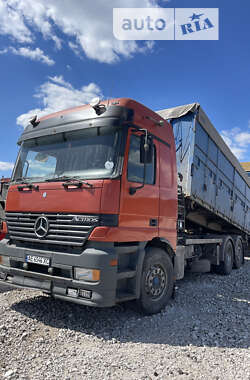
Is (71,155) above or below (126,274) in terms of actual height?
above

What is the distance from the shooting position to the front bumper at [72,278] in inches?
140

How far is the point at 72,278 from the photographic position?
371 centimetres

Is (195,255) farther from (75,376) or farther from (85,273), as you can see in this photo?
(75,376)

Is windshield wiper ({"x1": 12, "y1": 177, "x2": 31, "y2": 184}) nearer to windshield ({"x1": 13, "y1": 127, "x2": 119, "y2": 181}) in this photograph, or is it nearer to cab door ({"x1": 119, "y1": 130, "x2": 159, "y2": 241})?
windshield ({"x1": 13, "y1": 127, "x2": 119, "y2": 181})

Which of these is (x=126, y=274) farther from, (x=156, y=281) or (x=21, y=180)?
(x=21, y=180)

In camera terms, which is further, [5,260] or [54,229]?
[5,260]

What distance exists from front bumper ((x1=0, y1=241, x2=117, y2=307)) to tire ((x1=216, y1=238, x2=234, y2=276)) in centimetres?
509

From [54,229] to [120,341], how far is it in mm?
1588

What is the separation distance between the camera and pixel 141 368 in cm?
300

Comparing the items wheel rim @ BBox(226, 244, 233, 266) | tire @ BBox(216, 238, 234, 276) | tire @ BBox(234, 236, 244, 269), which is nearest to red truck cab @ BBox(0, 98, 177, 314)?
tire @ BBox(216, 238, 234, 276)

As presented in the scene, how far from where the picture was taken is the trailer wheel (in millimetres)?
7898

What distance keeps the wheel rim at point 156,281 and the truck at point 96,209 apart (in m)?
0.01

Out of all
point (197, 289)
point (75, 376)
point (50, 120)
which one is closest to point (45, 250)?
point (75, 376)

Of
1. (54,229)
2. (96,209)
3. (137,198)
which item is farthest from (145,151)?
(54,229)
